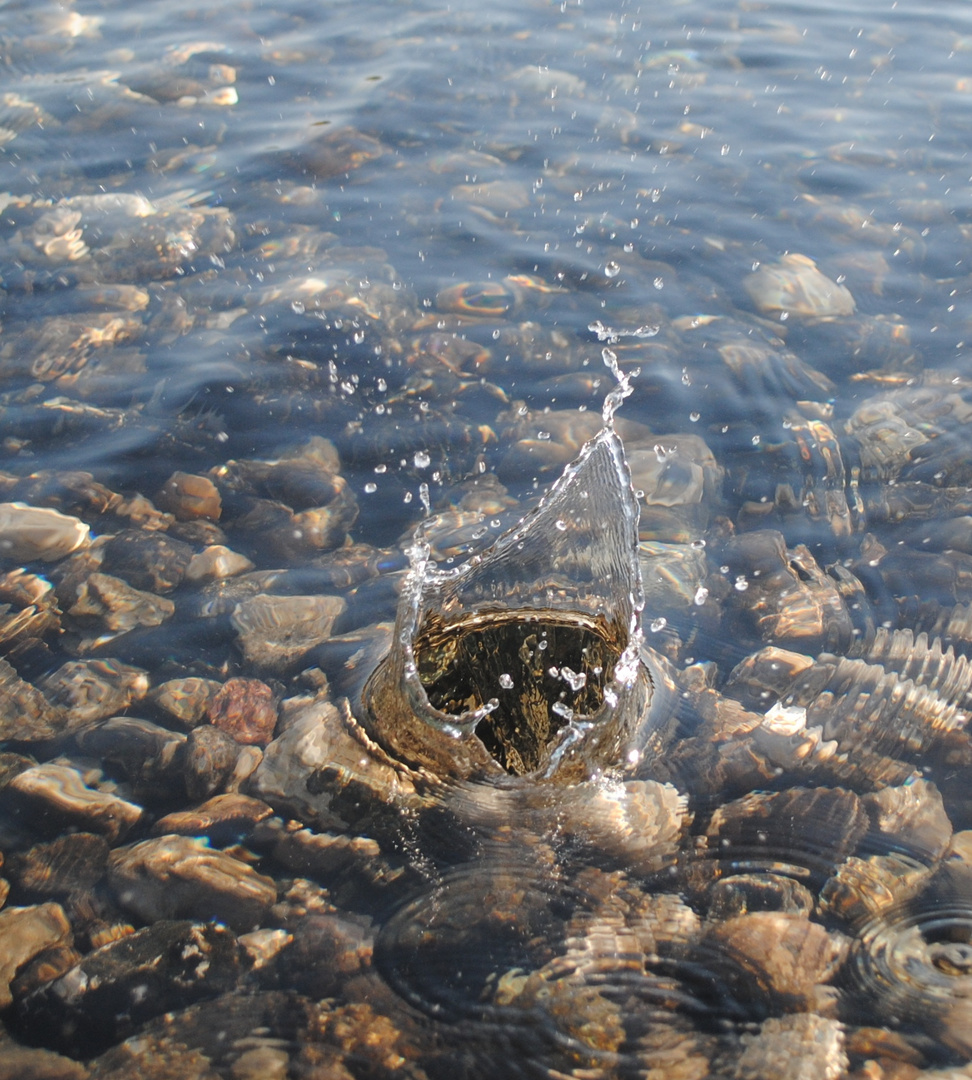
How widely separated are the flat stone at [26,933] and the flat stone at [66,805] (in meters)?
0.28

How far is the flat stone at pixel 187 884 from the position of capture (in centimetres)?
277

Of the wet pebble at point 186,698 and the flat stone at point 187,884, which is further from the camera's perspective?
the wet pebble at point 186,698

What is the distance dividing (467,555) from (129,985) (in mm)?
2068

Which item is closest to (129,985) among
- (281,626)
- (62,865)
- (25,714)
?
(62,865)

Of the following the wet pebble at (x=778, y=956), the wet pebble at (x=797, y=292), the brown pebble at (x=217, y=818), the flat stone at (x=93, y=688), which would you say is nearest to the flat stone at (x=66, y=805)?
the brown pebble at (x=217, y=818)

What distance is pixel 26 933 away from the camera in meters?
2.68

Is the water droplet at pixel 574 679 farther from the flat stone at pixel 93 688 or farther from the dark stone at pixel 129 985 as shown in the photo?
the flat stone at pixel 93 688

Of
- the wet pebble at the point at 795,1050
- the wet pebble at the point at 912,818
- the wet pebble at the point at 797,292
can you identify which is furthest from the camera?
the wet pebble at the point at 797,292

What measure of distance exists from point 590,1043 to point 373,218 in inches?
216

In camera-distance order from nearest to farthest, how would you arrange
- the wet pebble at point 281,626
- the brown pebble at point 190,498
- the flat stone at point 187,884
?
1. the flat stone at point 187,884
2. the wet pebble at point 281,626
3. the brown pebble at point 190,498

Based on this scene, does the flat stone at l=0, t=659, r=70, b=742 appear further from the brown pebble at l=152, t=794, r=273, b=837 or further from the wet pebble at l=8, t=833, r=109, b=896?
the brown pebble at l=152, t=794, r=273, b=837

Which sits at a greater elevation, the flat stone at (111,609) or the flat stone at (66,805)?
the flat stone at (111,609)

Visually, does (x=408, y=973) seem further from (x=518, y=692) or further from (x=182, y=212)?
(x=182, y=212)

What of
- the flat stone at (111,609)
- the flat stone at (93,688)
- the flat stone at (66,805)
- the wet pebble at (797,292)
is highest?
the wet pebble at (797,292)
